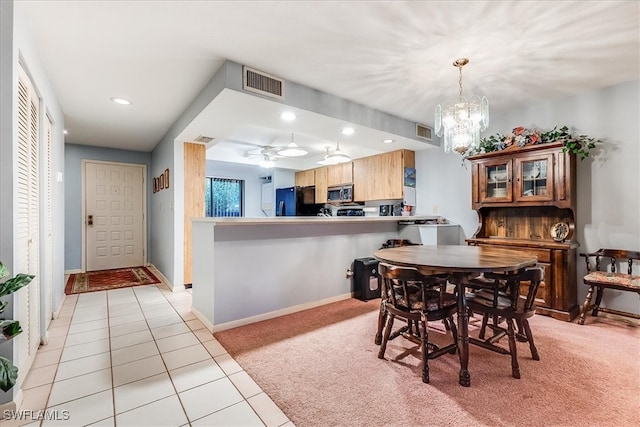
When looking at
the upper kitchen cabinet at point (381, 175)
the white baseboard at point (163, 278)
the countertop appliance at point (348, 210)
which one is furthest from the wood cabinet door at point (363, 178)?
the white baseboard at point (163, 278)

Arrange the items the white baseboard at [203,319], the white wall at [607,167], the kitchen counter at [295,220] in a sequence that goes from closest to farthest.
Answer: the kitchen counter at [295,220] < the white baseboard at [203,319] < the white wall at [607,167]

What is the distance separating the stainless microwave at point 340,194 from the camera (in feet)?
19.3

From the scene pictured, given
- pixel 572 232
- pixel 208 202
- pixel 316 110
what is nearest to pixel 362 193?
pixel 316 110

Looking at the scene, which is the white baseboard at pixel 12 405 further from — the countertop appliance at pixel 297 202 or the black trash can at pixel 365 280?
the countertop appliance at pixel 297 202

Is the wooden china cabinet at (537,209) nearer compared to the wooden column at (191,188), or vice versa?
the wooden china cabinet at (537,209)

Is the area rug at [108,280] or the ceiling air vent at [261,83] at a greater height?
the ceiling air vent at [261,83]

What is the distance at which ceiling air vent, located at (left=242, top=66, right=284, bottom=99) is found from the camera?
2598mm

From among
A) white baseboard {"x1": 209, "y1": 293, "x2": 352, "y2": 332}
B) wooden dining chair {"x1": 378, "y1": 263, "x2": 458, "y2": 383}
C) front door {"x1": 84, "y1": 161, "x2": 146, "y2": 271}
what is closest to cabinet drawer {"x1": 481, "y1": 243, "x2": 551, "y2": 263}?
wooden dining chair {"x1": 378, "y1": 263, "x2": 458, "y2": 383}

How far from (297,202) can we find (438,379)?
5345mm

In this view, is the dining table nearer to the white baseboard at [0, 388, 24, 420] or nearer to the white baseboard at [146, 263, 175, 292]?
the white baseboard at [0, 388, 24, 420]

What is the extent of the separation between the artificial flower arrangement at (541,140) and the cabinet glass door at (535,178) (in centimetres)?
19

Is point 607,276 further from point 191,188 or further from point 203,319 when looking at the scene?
point 191,188

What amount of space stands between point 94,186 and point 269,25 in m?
5.32

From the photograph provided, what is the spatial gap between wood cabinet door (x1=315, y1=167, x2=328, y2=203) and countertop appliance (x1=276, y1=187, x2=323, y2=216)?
0.17 meters
